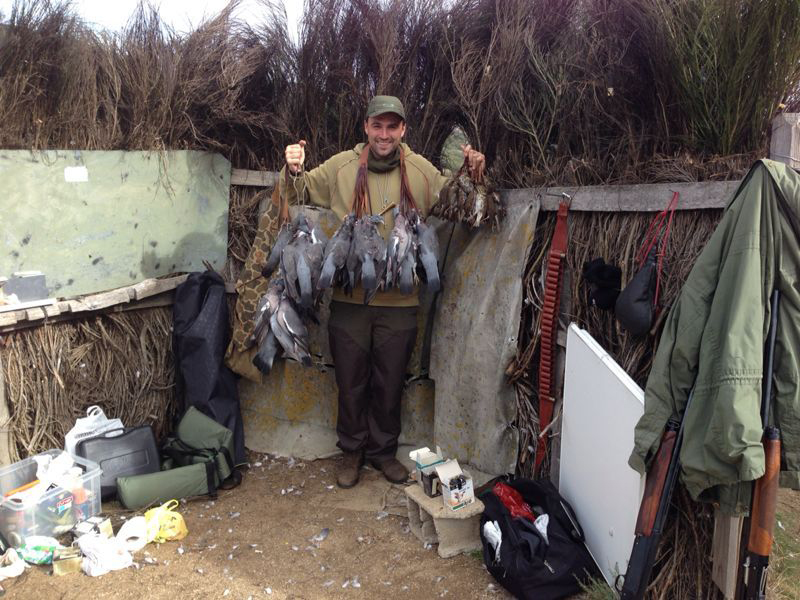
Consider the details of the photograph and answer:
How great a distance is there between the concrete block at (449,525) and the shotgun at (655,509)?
0.98 metres

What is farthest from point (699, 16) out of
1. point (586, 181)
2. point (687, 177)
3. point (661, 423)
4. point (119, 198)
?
point (119, 198)

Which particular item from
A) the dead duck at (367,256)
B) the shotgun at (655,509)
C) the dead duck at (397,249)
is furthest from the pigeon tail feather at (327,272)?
the shotgun at (655,509)

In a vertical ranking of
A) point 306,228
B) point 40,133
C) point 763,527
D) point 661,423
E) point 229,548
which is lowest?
point 229,548

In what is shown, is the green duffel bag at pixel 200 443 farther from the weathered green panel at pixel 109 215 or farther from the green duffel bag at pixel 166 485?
the weathered green panel at pixel 109 215

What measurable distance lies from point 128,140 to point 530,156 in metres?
2.58

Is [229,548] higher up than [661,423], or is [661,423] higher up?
[661,423]

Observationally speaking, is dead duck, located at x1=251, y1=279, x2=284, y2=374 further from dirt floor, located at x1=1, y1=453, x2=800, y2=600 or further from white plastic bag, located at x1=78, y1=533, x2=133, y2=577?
white plastic bag, located at x1=78, y1=533, x2=133, y2=577

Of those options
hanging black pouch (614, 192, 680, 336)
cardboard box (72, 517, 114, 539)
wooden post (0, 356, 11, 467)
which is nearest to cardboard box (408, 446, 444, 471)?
hanging black pouch (614, 192, 680, 336)

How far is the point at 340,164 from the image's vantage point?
4.04 metres

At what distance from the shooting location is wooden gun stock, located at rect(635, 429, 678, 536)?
96.2 inches

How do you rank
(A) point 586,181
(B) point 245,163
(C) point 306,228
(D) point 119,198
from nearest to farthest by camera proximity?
(A) point 586,181
(C) point 306,228
(D) point 119,198
(B) point 245,163

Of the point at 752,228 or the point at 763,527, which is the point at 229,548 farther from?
the point at 752,228

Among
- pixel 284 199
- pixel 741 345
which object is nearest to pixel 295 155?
pixel 284 199

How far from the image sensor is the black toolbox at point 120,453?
387 centimetres
